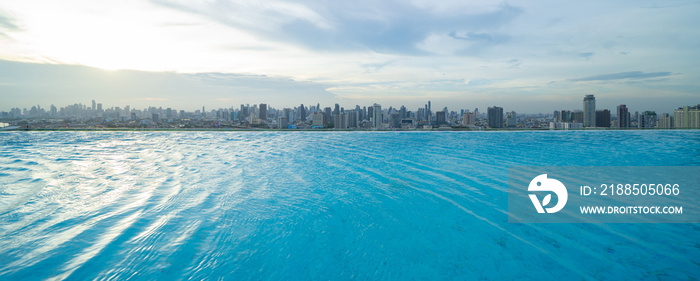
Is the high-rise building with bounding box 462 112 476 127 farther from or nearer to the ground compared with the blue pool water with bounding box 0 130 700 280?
farther from the ground

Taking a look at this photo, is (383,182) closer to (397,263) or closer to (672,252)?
(397,263)

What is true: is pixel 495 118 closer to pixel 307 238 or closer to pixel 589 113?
pixel 589 113

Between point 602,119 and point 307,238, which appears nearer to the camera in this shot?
point 307,238

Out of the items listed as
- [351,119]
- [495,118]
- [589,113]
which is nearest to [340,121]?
[351,119]

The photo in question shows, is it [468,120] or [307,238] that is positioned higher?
[468,120]

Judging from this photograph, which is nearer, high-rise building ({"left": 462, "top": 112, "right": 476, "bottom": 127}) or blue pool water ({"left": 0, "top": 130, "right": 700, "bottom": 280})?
blue pool water ({"left": 0, "top": 130, "right": 700, "bottom": 280})

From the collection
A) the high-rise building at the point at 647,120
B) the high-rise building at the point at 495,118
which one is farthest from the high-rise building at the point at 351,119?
the high-rise building at the point at 647,120

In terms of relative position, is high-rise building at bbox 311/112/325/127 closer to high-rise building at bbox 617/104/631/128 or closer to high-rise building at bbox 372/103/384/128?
high-rise building at bbox 372/103/384/128

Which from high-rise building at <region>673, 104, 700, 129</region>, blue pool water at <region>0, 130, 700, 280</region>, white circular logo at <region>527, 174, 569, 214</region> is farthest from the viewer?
high-rise building at <region>673, 104, 700, 129</region>

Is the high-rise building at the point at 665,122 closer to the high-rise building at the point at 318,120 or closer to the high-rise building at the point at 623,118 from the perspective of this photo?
the high-rise building at the point at 623,118

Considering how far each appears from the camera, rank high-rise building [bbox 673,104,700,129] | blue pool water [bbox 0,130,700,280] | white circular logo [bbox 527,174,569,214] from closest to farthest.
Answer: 1. blue pool water [bbox 0,130,700,280]
2. white circular logo [bbox 527,174,569,214]
3. high-rise building [bbox 673,104,700,129]

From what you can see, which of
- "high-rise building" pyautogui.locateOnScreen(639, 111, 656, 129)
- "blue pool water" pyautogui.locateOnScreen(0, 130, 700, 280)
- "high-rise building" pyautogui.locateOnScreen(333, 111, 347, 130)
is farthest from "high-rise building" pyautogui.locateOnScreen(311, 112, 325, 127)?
"high-rise building" pyautogui.locateOnScreen(639, 111, 656, 129)
